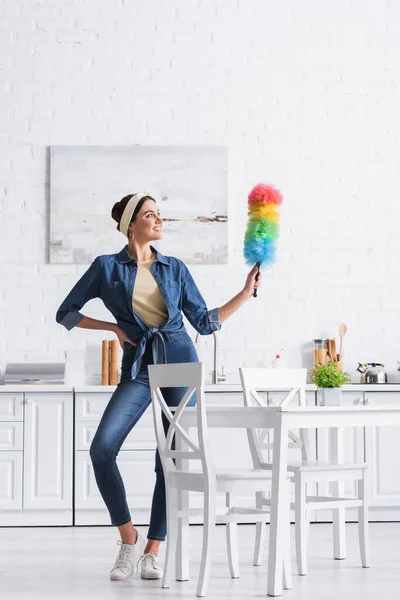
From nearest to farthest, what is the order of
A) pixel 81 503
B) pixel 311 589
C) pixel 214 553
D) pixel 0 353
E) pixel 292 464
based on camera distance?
pixel 311 589 → pixel 292 464 → pixel 214 553 → pixel 81 503 → pixel 0 353

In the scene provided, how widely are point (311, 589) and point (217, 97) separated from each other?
3533 mm

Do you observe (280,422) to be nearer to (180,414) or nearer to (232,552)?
(180,414)

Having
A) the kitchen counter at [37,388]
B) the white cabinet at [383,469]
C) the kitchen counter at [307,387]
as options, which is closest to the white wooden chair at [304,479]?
the kitchen counter at [307,387]

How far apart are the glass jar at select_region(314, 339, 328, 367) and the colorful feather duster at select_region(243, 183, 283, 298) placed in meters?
2.28

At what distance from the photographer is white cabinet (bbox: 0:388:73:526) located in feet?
16.4

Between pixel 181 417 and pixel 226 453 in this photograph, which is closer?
pixel 181 417

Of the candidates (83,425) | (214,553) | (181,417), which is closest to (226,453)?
(83,425)

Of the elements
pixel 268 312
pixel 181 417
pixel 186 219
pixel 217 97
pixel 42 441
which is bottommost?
pixel 42 441

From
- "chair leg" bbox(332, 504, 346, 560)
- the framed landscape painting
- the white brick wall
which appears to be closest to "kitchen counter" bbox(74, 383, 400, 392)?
the white brick wall

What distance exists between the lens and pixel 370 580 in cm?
329

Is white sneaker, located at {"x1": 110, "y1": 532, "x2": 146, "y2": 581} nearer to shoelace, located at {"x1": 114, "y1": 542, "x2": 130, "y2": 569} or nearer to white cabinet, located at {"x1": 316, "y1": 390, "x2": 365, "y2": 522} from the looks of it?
shoelace, located at {"x1": 114, "y1": 542, "x2": 130, "y2": 569}

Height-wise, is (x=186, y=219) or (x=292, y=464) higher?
(x=186, y=219)

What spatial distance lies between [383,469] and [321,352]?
81 cm

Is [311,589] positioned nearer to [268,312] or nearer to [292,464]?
[292,464]
